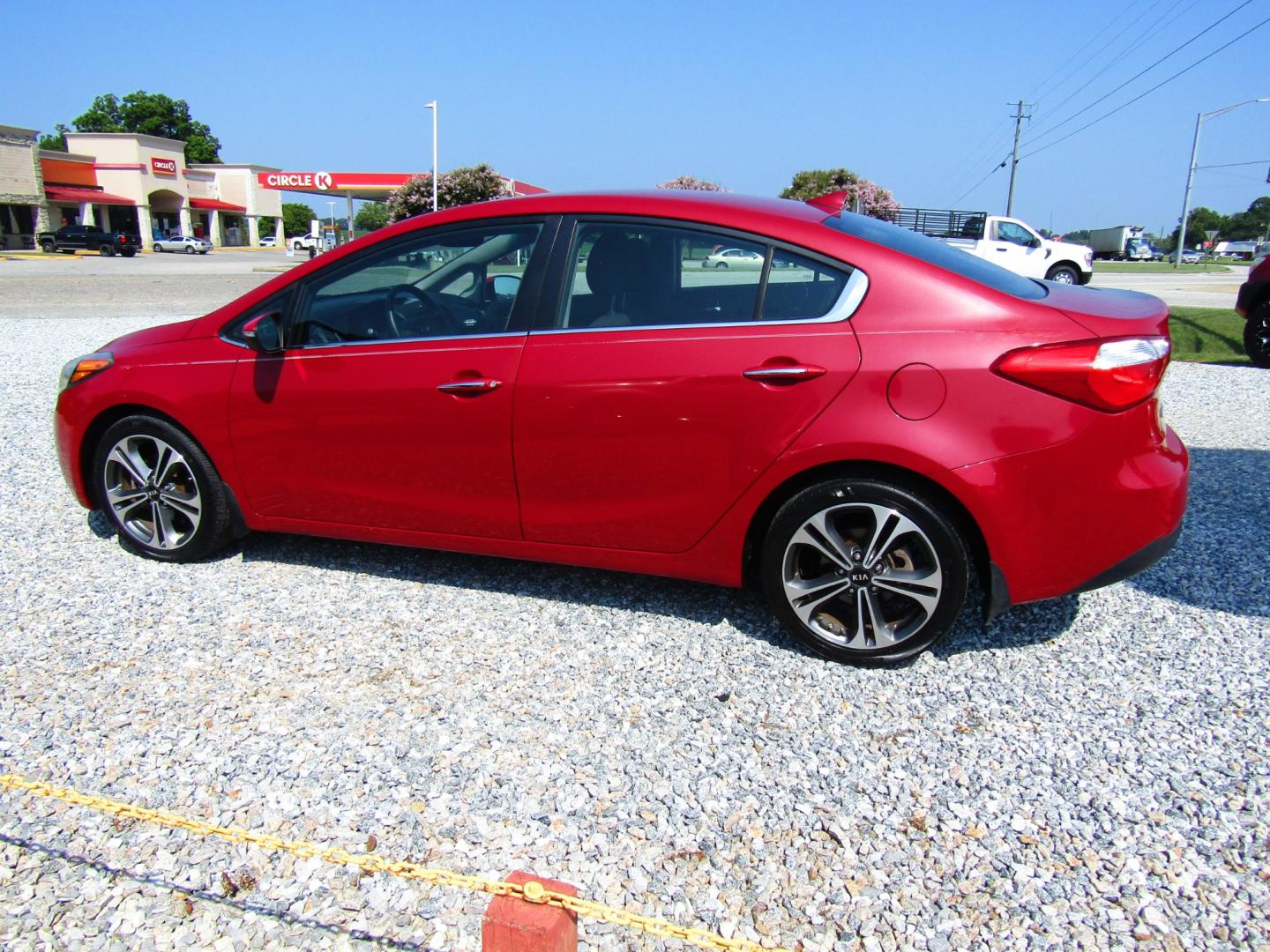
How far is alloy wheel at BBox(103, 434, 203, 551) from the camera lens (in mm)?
4227

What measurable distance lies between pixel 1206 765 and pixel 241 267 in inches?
1740

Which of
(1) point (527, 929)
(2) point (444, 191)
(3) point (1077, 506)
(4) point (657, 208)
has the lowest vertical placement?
(1) point (527, 929)

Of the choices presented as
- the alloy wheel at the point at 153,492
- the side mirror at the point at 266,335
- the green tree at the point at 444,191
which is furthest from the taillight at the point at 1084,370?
the green tree at the point at 444,191

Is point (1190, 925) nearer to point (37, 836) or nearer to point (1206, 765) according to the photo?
point (1206, 765)

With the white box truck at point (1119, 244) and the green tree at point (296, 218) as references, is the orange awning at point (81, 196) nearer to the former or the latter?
the green tree at point (296, 218)

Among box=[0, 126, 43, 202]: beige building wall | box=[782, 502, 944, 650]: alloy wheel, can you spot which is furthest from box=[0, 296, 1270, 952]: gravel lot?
box=[0, 126, 43, 202]: beige building wall

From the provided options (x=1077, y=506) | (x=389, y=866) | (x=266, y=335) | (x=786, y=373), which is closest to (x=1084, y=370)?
(x=1077, y=506)

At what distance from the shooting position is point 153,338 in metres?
4.29

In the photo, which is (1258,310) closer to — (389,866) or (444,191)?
(389,866)

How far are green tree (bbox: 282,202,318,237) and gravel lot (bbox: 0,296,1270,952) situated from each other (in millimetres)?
95654

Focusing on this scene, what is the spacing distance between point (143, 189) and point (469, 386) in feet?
242

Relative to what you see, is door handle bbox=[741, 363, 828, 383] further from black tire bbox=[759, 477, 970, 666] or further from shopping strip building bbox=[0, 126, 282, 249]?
shopping strip building bbox=[0, 126, 282, 249]

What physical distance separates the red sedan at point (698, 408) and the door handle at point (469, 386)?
13 mm

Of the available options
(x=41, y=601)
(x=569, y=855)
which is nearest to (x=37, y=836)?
(x=569, y=855)
